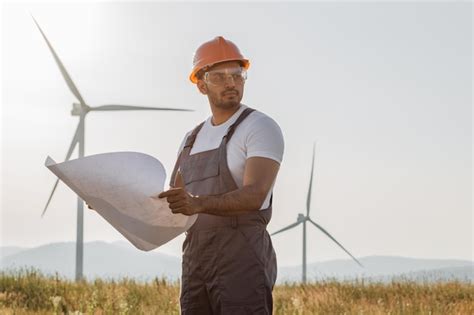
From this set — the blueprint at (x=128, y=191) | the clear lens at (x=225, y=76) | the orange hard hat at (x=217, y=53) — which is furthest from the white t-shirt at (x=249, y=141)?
the blueprint at (x=128, y=191)

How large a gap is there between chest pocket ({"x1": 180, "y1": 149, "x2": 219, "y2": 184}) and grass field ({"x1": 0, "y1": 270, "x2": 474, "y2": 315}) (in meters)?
4.70

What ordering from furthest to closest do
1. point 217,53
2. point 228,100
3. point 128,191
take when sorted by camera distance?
point 217,53
point 228,100
point 128,191

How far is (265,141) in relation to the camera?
4395mm

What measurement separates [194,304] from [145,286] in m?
Answer: 7.77

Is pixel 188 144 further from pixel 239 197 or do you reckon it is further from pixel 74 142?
pixel 74 142

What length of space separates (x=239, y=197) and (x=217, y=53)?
3.40 ft

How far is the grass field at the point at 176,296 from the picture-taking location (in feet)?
33.2

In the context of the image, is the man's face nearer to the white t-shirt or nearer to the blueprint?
the white t-shirt

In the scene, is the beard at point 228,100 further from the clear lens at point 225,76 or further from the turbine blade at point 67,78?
the turbine blade at point 67,78

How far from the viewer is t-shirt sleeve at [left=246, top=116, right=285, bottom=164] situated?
4.38 metres

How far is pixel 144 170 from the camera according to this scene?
4250 millimetres

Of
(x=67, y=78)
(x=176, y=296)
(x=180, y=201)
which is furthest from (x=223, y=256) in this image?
(x=67, y=78)

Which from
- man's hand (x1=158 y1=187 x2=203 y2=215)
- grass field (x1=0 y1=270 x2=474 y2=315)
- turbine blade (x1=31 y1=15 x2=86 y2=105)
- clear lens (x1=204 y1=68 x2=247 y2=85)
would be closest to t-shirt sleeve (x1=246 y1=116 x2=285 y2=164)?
clear lens (x1=204 y1=68 x2=247 y2=85)

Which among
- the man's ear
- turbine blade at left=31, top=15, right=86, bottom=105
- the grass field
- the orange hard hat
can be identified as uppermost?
turbine blade at left=31, top=15, right=86, bottom=105
